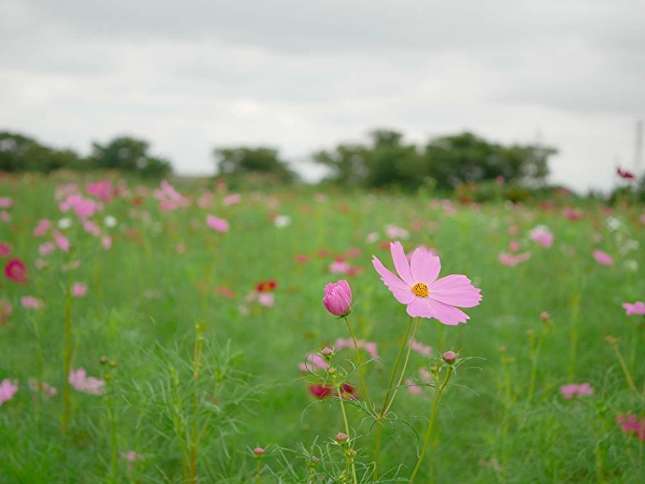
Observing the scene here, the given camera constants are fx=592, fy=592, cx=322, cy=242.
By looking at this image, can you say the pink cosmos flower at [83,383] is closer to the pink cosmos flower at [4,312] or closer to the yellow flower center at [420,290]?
the pink cosmos flower at [4,312]

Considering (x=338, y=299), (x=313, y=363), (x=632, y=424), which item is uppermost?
(x=338, y=299)

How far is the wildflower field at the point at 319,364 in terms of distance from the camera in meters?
1.10

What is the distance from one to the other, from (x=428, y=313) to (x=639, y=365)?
1.53 metres

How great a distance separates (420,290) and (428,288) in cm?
2

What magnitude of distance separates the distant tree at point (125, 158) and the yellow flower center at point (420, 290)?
1404cm

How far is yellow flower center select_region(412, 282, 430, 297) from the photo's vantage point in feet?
2.68

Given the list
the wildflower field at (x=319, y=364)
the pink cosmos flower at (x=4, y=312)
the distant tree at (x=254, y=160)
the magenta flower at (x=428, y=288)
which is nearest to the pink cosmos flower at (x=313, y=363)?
the wildflower field at (x=319, y=364)

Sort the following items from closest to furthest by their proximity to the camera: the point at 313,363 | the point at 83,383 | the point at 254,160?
the point at 313,363, the point at 83,383, the point at 254,160

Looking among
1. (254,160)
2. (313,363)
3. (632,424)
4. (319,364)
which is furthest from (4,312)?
(254,160)

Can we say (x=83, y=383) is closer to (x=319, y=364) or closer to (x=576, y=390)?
(x=319, y=364)

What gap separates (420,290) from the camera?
83 cm

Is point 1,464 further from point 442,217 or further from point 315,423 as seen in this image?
point 442,217

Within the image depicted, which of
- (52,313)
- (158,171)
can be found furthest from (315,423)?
(158,171)

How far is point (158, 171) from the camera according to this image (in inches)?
562
